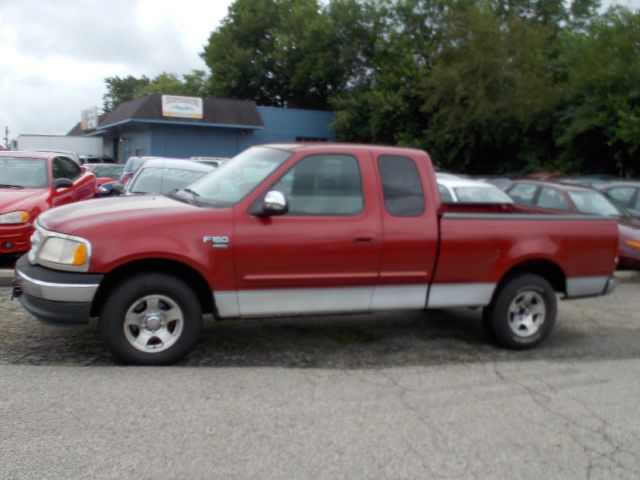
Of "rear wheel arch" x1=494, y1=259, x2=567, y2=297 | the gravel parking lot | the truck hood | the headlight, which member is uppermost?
the truck hood

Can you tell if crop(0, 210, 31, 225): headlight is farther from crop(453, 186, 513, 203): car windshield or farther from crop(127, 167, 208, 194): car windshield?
crop(453, 186, 513, 203): car windshield

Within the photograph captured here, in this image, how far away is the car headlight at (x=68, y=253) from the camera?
17.4 feet

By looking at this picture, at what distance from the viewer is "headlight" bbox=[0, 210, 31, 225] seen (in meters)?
9.00

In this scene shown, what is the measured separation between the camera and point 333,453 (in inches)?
162

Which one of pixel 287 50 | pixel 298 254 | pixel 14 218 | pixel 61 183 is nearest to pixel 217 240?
pixel 298 254

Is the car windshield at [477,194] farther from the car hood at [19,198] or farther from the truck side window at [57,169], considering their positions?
the car hood at [19,198]

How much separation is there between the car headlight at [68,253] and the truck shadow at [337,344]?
0.91 m

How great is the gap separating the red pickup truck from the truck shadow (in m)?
0.46

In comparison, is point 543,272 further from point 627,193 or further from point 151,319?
point 627,193

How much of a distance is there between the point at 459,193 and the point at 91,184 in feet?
22.1

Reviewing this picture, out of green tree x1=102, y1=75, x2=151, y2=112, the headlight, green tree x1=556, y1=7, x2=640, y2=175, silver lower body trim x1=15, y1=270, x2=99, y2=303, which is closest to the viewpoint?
silver lower body trim x1=15, y1=270, x2=99, y2=303

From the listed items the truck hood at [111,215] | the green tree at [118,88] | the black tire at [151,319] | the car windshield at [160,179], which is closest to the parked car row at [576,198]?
the car windshield at [160,179]

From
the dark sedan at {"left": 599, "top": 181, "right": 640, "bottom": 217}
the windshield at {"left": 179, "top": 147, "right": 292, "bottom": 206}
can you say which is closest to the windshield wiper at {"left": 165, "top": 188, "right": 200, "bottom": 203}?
the windshield at {"left": 179, "top": 147, "right": 292, "bottom": 206}

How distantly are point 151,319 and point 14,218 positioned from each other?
4531mm
